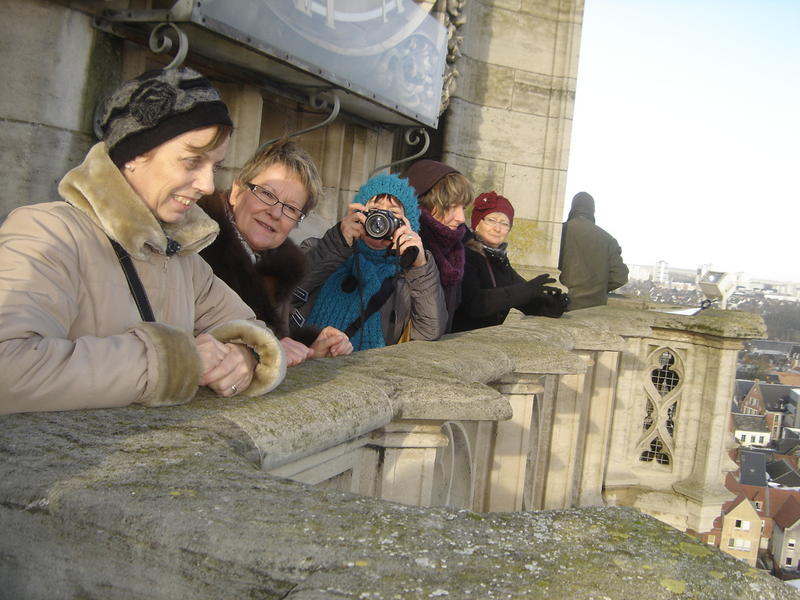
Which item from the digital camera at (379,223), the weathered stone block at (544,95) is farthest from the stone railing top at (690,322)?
the digital camera at (379,223)

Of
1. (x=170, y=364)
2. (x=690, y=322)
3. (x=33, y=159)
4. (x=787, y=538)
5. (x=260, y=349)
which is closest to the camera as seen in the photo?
(x=170, y=364)

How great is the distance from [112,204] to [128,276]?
0.46 feet

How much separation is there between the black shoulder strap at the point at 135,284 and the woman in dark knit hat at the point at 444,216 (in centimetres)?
170

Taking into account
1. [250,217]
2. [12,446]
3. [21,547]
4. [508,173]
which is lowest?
[21,547]

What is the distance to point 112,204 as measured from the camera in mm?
1568

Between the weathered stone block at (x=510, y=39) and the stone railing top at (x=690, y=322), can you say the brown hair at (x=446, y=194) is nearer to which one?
the stone railing top at (x=690, y=322)

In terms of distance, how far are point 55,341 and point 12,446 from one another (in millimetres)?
204

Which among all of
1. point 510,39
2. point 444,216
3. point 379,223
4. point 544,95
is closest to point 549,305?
point 444,216

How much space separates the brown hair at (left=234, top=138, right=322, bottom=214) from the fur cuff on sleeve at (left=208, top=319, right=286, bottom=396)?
71cm

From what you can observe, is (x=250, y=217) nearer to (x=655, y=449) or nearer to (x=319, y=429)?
(x=319, y=429)

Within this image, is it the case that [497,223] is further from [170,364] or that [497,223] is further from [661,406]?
[170,364]

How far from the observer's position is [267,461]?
1.49m

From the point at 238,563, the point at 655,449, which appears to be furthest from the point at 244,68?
the point at 655,449

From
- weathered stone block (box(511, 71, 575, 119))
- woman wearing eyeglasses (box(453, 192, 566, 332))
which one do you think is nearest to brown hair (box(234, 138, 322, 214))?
woman wearing eyeglasses (box(453, 192, 566, 332))
